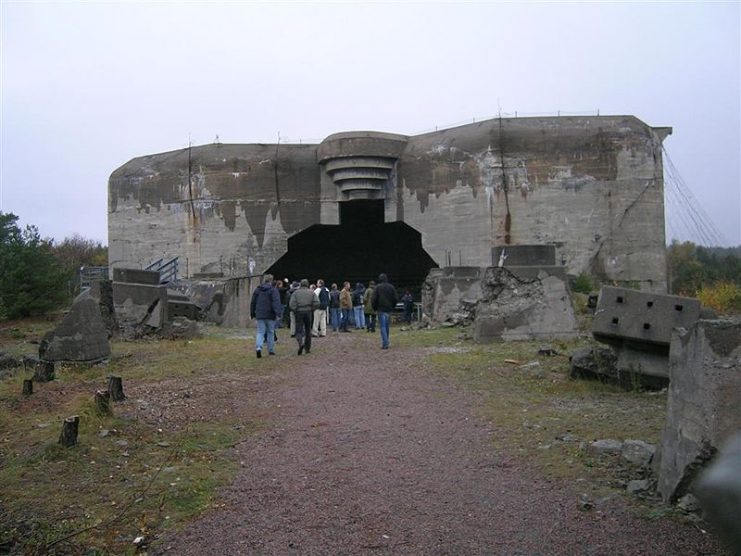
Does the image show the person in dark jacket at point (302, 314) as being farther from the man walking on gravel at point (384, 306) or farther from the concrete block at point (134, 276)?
the concrete block at point (134, 276)

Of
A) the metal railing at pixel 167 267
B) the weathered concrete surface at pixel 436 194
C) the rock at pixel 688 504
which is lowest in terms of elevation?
the rock at pixel 688 504

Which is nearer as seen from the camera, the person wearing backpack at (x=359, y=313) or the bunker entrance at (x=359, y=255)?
the person wearing backpack at (x=359, y=313)

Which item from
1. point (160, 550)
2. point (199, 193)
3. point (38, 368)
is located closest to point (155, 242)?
point (199, 193)

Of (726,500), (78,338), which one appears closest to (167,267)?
(78,338)

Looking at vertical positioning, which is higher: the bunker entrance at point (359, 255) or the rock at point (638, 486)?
the bunker entrance at point (359, 255)

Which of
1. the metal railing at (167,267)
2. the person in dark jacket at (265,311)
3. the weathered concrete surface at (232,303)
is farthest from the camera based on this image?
the metal railing at (167,267)

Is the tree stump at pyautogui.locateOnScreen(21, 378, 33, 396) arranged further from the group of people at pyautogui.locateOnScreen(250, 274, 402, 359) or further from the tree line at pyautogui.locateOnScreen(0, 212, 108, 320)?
the tree line at pyautogui.locateOnScreen(0, 212, 108, 320)

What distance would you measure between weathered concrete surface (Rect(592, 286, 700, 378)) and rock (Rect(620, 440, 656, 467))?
2.70 meters

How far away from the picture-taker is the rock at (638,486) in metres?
4.45

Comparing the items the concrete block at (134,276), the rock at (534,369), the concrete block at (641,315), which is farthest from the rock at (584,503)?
the concrete block at (134,276)

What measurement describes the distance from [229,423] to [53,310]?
55.1 ft

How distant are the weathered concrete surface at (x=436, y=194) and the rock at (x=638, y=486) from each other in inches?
831

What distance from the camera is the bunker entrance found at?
35062 millimetres

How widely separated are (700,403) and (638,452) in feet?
3.43
